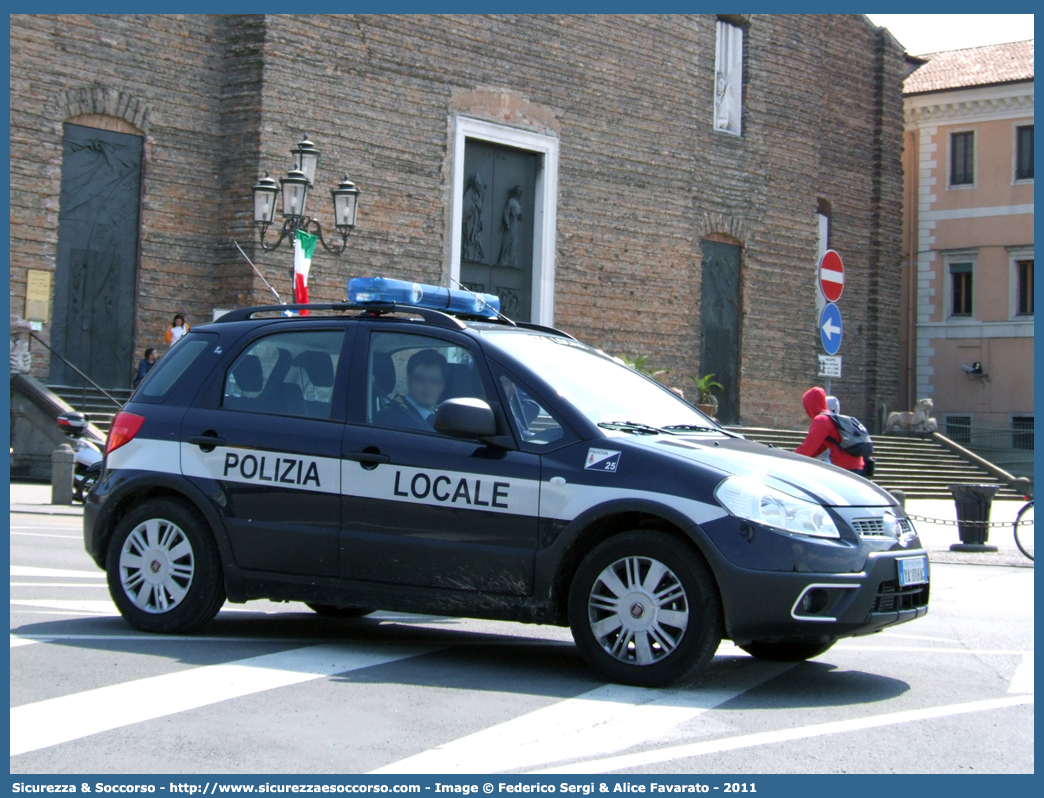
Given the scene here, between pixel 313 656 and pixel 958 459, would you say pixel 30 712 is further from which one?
pixel 958 459

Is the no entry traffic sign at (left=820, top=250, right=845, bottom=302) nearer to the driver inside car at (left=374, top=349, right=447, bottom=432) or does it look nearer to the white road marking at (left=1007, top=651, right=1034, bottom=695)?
the white road marking at (left=1007, top=651, right=1034, bottom=695)

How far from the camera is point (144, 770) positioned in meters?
4.68

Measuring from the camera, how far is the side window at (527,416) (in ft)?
22.3

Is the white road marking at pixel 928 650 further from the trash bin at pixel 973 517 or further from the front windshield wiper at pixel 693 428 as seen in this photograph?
the trash bin at pixel 973 517

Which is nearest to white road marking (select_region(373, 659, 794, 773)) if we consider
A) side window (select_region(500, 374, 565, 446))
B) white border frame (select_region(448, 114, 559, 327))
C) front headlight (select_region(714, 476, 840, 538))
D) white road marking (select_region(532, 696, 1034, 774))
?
white road marking (select_region(532, 696, 1034, 774))

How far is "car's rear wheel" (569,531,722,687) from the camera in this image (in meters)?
6.23

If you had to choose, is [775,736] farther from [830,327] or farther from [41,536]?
[41,536]

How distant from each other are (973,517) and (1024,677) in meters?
9.79

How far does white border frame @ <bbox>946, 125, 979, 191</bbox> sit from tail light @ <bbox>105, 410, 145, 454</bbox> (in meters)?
42.5

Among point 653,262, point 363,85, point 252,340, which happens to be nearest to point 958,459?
point 653,262

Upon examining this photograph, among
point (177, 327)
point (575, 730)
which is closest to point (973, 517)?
point (575, 730)

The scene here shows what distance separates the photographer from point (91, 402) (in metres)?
25.0

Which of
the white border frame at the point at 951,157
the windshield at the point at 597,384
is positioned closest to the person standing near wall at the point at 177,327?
the windshield at the point at 597,384
